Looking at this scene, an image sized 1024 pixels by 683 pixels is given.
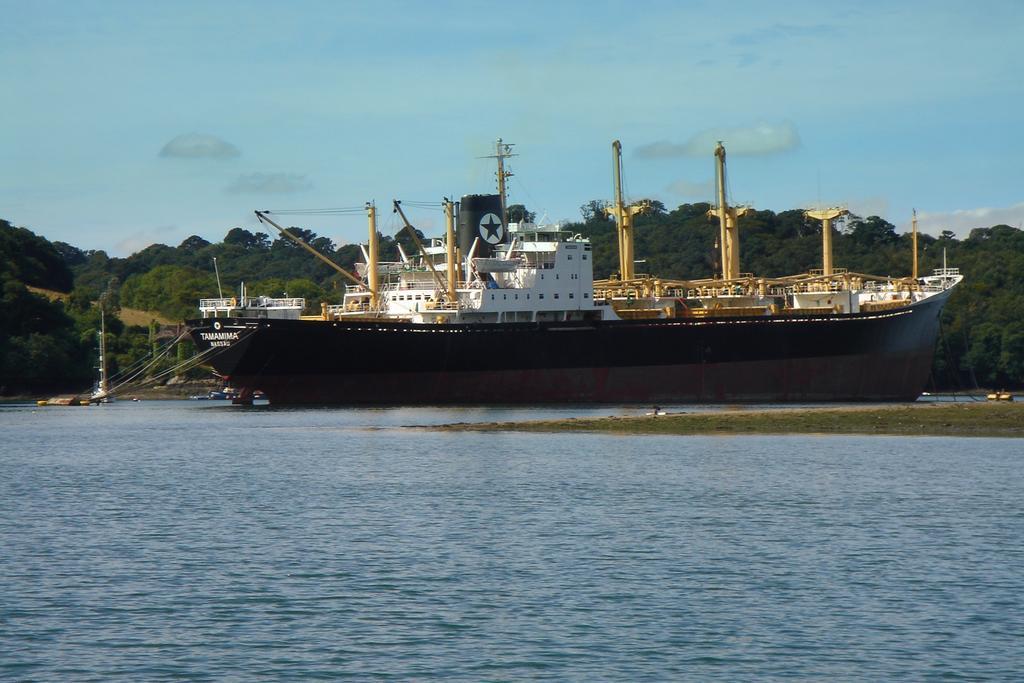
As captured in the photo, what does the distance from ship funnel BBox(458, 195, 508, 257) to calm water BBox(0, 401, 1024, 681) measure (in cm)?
4148

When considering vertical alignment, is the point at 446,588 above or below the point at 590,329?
below

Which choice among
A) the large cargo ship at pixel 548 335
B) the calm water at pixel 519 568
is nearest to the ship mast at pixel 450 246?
the large cargo ship at pixel 548 335

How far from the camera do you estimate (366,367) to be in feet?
240

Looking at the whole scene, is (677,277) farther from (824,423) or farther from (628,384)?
(824,423)

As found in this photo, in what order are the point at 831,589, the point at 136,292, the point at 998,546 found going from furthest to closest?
the point at 136,292 < the point at 998,546 < the point at 831,589

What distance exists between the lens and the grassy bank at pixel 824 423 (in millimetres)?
52000

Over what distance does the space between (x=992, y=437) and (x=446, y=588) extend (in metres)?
31.6

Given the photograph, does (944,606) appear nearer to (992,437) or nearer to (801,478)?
(801,478)

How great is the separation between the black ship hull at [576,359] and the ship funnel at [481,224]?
1042cm

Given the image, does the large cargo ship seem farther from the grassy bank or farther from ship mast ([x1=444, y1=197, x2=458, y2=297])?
the grassy bank

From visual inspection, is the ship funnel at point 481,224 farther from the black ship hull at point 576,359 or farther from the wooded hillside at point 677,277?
the wooded hillside at point 677,277

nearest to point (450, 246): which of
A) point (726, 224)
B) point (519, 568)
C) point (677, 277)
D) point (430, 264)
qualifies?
point (430, 264)

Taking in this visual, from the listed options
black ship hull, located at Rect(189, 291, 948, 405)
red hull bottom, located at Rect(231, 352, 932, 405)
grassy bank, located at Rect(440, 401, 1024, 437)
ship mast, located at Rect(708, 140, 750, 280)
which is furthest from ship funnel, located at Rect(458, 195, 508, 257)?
grassy bank, located at Rect(440, 401, 1024, 437)

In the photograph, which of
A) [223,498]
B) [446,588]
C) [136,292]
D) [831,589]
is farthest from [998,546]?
[136,292]
